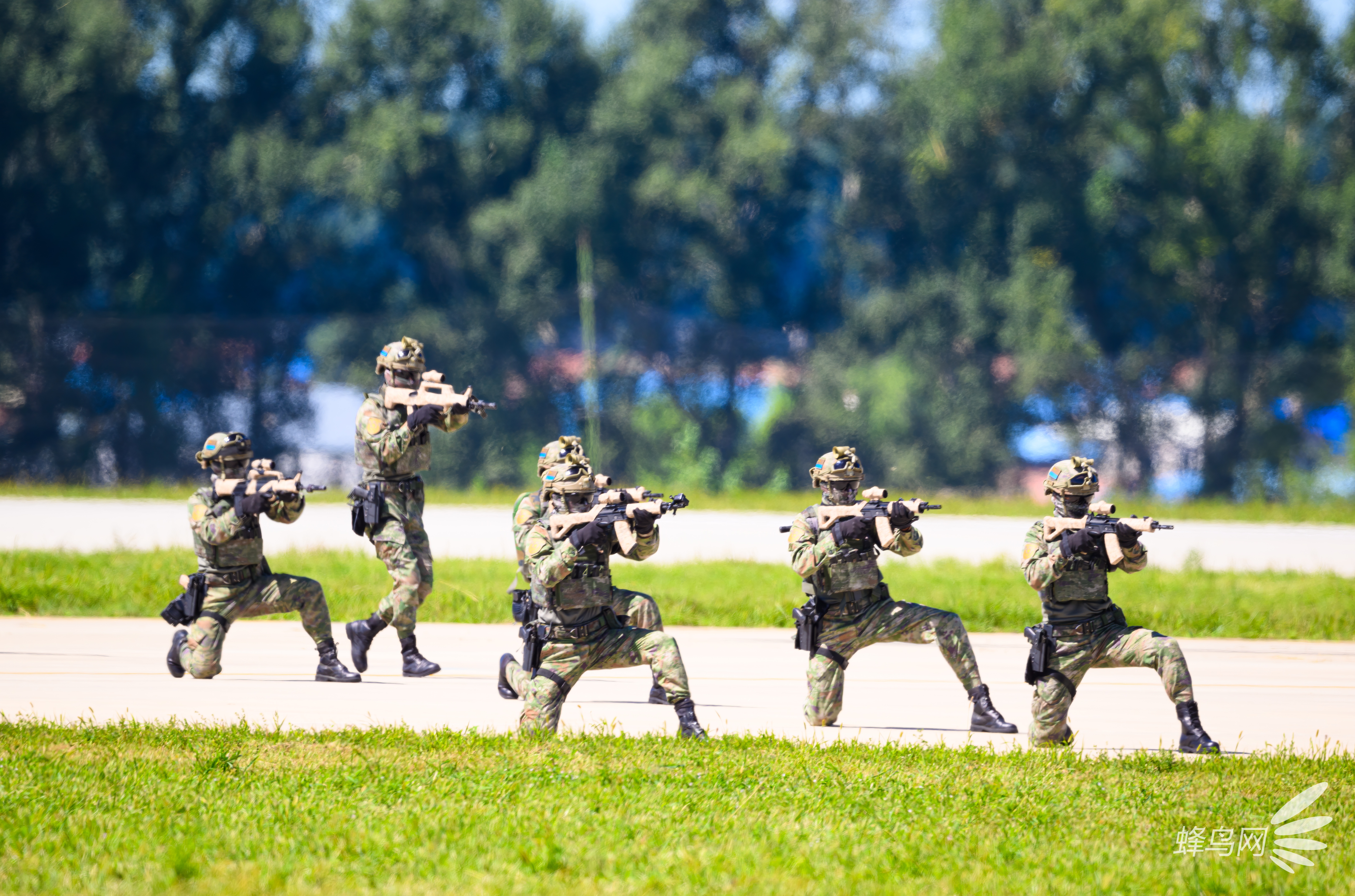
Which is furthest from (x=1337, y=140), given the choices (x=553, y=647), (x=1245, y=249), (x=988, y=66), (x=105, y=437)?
(x=553, y=647)

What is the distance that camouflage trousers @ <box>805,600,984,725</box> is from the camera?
8562 millimetres

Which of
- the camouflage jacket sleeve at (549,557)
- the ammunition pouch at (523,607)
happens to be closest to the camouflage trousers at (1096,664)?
the camouflage jacket sleeve at (549,557)

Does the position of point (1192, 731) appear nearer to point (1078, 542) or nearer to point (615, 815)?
point (1078, 542)

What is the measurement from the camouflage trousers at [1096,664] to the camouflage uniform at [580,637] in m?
2.03

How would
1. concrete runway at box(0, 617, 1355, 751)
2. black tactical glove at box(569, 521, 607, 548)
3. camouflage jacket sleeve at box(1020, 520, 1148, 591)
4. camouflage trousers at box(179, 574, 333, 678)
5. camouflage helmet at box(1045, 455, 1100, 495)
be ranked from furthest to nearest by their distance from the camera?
camouflage trousers at box(179, 574, 333, 678) < concrete runway at box(0, 617, 1355, 751) < camouflage helmet at box(1045, 455, 1100, 495) < camouflage jacket sleeve at box(1020, 520, 1148, 591) < black tactical glove at box(569, 521, 607, 548)

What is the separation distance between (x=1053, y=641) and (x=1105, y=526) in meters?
0.72

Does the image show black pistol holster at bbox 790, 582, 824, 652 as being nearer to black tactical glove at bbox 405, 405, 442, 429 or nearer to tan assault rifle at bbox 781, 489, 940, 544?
tan assault rifle at bbox 781, 489, 940, 544

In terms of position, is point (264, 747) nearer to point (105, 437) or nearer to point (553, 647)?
point (553, 647)

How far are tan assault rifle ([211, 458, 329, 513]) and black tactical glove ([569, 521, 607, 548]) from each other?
7.29ft

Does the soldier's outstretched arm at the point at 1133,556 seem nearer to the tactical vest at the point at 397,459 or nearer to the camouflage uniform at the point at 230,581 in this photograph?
the tactical vest at the point at 397,459

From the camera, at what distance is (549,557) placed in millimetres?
8008

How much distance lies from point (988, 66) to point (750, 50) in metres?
5.70

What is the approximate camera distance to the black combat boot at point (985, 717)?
855 centimetres

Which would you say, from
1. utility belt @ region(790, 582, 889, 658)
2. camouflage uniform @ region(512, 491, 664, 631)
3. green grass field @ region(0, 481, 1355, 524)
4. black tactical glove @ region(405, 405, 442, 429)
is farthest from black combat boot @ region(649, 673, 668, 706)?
green grass field @ region(0, 481, 1355, 524)
